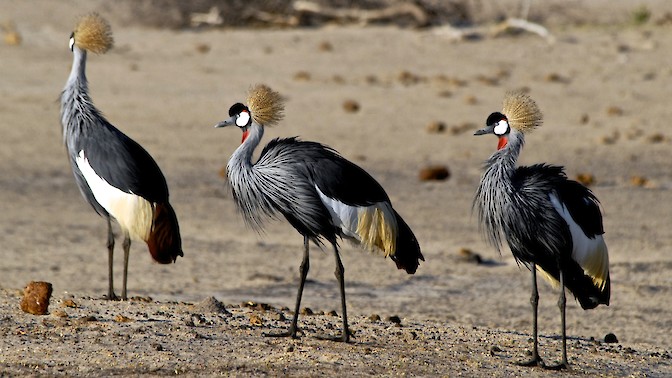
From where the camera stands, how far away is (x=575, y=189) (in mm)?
6250

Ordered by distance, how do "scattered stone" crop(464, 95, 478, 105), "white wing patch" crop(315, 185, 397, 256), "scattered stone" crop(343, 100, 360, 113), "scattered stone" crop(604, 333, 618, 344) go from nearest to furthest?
"white wing patch" crop(315, 185, 397, 256)
"scattered stone" crop(604, 333, 618, 344)
"scattered stone" crop(343, 100, 360, 113)
"scattered stone" crop(464, 95, 478, 105)

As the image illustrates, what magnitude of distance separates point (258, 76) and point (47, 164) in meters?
4.08

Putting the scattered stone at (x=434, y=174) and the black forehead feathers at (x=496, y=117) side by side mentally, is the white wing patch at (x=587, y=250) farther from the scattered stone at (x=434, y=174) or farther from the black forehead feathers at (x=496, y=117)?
the scattered stone at (x=434, y=174)

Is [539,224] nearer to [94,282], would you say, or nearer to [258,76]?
[94,282]

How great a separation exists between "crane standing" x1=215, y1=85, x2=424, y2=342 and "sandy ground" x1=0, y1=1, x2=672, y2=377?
1.65ft

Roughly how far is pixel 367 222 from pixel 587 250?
44.3 inches

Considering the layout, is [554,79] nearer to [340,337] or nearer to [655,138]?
[655,138]

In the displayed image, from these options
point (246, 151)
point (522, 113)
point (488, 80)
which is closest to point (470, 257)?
point (522, 113)

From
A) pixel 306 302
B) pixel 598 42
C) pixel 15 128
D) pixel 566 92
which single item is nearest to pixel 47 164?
pixel 15 128

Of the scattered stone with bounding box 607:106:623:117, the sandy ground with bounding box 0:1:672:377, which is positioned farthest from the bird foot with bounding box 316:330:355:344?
the scattered stone with bounding box 607:106:623:117

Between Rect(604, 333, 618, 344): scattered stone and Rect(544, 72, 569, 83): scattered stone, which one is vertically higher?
Rect(544, 72, 569, 83): scattered stone

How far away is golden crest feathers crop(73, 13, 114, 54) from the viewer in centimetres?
785

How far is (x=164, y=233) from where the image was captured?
7.13 metres

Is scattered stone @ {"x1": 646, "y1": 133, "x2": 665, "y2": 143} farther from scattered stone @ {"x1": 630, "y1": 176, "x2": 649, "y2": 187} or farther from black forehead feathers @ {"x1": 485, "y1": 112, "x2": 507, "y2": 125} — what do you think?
black forehead feathers @ {"x1": 485, "y1": 112, "x2": 507, "y2": 125}
